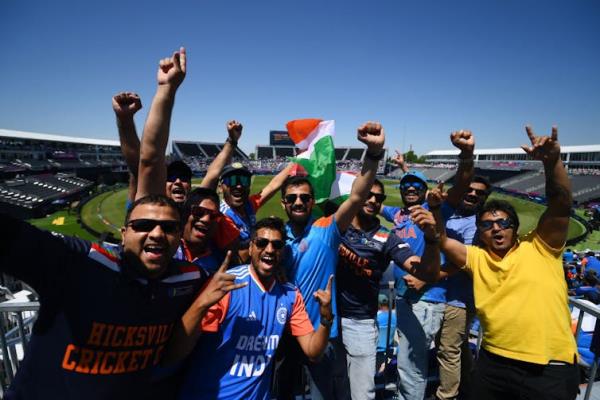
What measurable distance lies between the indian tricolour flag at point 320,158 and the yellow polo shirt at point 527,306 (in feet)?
9.90

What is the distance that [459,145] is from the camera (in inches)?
140

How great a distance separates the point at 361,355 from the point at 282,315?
4.65 feet

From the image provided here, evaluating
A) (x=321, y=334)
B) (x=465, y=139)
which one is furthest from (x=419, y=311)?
(x=465, y=139)

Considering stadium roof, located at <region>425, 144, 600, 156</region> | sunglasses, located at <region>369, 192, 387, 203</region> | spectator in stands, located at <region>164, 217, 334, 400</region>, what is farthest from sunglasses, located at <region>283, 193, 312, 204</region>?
stadium roof, located at <region>425, 144, 600, 156</region>

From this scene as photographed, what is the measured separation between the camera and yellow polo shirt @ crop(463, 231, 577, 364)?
245 cm

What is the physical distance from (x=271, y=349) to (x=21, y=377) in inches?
61.5

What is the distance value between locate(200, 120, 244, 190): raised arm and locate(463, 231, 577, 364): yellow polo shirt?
3557mm

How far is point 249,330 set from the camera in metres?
2.29

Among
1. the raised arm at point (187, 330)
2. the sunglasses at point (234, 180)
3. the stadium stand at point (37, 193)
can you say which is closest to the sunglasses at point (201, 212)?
the sunglasses at point (234, 180)

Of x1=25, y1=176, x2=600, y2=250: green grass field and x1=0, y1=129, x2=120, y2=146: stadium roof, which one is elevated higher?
x1=0, y1=129, x2=120, y2=146: stadium roof

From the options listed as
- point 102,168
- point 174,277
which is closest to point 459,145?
point 174,277

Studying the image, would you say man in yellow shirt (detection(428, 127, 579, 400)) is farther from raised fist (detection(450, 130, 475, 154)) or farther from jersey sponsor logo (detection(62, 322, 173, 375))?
jersey sponsor logo (detection(62, 322, 173, 375))

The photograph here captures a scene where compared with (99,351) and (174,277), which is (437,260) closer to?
(174,277)

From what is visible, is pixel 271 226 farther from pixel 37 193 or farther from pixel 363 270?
pixel 37 193
